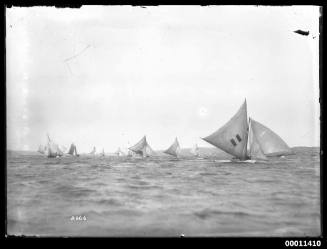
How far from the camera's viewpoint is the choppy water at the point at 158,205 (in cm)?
819

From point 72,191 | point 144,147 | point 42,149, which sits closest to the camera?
point 72,191

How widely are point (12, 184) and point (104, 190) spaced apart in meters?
2.27

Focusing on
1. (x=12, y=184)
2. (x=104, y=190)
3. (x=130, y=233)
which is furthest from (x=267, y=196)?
(x=12, y=184)

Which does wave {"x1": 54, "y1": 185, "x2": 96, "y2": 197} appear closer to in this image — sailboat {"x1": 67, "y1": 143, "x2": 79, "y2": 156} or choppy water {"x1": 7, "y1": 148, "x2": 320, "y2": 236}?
choppy water {"x1": 7, "y1": 148, "x2": 320, "y2": 236}

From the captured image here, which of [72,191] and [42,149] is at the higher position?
[42,149]

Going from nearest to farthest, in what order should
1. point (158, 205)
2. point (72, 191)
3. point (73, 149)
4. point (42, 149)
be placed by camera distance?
point (158, 205) → point (72, 191) → point (42, 149) → point (73, 149)

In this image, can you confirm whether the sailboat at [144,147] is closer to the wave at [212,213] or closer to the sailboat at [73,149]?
→ the sailboat at [73,149]

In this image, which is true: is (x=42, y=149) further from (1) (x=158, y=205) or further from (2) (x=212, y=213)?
(2) (x=212, y=213)

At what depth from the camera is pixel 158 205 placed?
28.0 ft

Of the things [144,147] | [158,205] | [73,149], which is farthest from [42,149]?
[144,147]

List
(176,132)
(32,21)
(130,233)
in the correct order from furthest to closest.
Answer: (176,132)
(32,21)
(130,233)

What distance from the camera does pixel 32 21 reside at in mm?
8648

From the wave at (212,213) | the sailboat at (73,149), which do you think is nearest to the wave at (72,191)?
the sailboat at (73,149)

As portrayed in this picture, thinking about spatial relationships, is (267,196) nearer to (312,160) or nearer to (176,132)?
(312,160)
